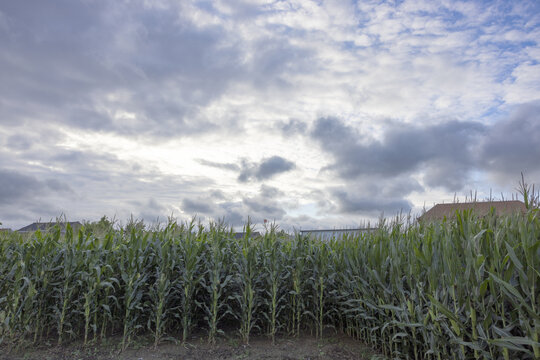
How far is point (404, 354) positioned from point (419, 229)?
1.92 metres

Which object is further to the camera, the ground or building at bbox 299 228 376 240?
building at bbox 299 228 376 240

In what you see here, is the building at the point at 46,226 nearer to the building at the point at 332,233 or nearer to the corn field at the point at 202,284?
the corn field at the point at 202,284

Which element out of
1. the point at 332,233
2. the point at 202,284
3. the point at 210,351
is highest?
the point at 332,233

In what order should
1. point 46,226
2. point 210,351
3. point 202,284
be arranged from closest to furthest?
point 210,351, point 202,284, point 46,226

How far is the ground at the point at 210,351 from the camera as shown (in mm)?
5512

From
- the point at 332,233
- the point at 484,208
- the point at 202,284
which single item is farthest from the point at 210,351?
the point at 484,208

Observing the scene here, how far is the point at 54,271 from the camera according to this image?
6.38 m

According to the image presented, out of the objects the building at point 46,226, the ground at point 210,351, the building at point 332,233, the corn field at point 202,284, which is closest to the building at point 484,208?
the corn field at point 202,284

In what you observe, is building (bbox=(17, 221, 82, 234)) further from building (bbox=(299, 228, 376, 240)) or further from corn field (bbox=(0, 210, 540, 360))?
building (bbox=(299, 228, 376, 240))

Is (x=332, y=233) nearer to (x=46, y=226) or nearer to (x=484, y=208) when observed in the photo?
(x=484, y=208)

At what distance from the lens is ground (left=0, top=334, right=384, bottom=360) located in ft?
18.1

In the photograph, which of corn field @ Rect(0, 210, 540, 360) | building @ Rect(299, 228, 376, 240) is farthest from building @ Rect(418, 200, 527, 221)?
building @ Rect(299, 228, 376, 240)

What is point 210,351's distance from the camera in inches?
225

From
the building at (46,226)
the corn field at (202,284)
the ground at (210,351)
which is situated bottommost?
the ground at (210,351)
